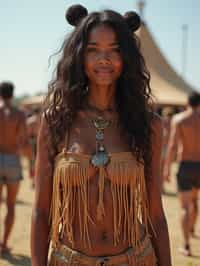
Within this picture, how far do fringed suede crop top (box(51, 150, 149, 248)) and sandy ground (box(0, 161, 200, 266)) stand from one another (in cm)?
227

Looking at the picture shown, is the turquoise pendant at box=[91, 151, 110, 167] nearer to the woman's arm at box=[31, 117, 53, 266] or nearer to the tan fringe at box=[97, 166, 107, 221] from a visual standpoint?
the tan fringe at box=[97, 166, 107, 221]

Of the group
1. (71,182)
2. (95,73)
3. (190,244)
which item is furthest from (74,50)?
(190,244)

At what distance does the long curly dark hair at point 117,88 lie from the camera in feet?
6.52

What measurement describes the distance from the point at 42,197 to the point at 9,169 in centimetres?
368

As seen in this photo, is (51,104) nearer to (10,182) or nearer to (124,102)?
(124,102)

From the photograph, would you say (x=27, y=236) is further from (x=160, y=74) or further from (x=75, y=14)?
(x=160, y=74)

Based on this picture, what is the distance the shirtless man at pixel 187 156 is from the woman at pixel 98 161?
3910 mm

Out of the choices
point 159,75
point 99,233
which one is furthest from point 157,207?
point 159,75

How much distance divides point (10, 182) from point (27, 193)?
4438 mm

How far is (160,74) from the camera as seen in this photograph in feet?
79.9

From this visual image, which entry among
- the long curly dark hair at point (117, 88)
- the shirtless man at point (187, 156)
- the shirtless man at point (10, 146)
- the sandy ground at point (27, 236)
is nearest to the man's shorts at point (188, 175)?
the shirtless man at point (187, 156)

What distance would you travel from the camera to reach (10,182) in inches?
218

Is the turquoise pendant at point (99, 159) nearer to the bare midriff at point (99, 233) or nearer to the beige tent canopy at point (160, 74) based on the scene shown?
the bare midriff at point (99, 233)

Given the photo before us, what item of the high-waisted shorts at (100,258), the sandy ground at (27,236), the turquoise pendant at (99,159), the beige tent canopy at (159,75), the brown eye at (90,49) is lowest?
the sandy ground at (27,236)
